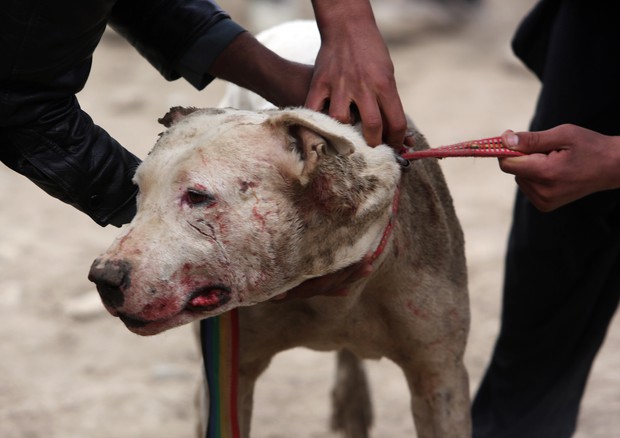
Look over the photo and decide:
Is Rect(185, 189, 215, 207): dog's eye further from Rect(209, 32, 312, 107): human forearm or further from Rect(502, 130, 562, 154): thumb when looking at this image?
Rect(502, 130, 562, 154): thumb

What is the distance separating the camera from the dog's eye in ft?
6.66

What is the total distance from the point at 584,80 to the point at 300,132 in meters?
1.37

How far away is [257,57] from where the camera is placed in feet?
8.12

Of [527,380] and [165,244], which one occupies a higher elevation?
[527,380]

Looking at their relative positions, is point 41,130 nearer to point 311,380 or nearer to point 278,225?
point 278,225

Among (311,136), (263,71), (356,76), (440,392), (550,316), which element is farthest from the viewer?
(550,316)

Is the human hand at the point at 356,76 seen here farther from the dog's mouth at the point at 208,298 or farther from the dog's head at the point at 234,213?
the dog's mouth at the point at 208,298

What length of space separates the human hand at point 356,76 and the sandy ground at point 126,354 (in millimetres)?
1822

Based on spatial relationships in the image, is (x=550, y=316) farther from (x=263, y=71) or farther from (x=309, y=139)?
(x=309, y=139)

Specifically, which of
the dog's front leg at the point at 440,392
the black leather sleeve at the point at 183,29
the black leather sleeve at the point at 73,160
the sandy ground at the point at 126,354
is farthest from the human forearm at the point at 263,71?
the sandy ground at the point at 126,354

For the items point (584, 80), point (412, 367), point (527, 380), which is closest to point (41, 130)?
point (412, 367)

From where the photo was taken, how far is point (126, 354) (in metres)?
4.30

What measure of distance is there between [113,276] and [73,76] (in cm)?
53

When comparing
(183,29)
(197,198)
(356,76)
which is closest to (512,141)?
(356,76)
